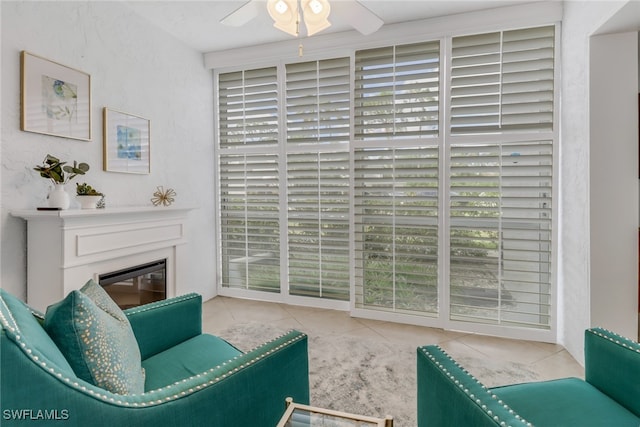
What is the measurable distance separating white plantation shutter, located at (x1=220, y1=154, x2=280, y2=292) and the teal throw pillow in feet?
8.99

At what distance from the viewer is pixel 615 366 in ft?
4.27

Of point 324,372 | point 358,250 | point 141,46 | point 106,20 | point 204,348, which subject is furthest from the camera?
point 358,250

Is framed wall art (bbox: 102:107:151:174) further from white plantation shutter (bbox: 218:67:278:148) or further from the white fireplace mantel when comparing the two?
white plantation shutter (bbox: 218:67:278:148)

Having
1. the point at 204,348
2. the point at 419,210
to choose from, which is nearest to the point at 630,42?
the point at 419,210

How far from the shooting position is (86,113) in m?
2.53

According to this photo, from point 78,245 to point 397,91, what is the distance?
279cm

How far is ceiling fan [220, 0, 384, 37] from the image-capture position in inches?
67.3

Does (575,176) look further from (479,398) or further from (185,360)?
(185,360)

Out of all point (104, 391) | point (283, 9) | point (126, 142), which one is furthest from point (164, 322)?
point (126, 142)

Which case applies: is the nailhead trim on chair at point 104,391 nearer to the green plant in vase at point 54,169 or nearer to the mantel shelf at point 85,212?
the mantel shelf at point 85,212

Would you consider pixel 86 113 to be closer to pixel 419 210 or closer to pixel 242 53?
pixel 242 53

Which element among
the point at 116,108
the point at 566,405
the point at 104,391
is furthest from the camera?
the point at 116,108

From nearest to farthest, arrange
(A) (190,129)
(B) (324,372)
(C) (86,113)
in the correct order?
(B) (324,372)
(C) (86,113)
(A) (190,129)

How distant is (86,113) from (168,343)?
1.88 m
